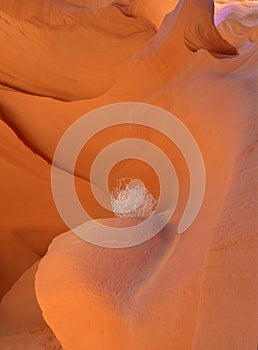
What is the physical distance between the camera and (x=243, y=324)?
752 mm

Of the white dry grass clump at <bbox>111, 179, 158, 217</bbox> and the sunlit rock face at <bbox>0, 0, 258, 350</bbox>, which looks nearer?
the sunlit rock face at <bbox>0, 0, 258, 350</bbox>

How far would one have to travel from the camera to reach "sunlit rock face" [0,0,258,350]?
0.85 metres

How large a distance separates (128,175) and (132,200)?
270mm

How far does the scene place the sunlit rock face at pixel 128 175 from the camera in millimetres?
848

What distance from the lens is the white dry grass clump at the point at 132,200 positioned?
1.42 metres

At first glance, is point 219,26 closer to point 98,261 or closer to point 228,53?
point 228,53

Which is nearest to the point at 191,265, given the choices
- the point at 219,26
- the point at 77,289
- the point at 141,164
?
the point at 77,289

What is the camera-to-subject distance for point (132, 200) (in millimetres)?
1565

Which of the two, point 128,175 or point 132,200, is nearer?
point 132,200

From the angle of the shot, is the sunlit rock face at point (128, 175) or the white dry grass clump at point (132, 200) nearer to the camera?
the sunlit rock face at point (128, 175)

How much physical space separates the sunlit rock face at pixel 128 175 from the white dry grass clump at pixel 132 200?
1 centimetres

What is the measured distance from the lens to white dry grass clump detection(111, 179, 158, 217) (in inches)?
55.8

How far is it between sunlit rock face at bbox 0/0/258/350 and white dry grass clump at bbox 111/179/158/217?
0.01 meters

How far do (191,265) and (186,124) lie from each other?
0.56m
